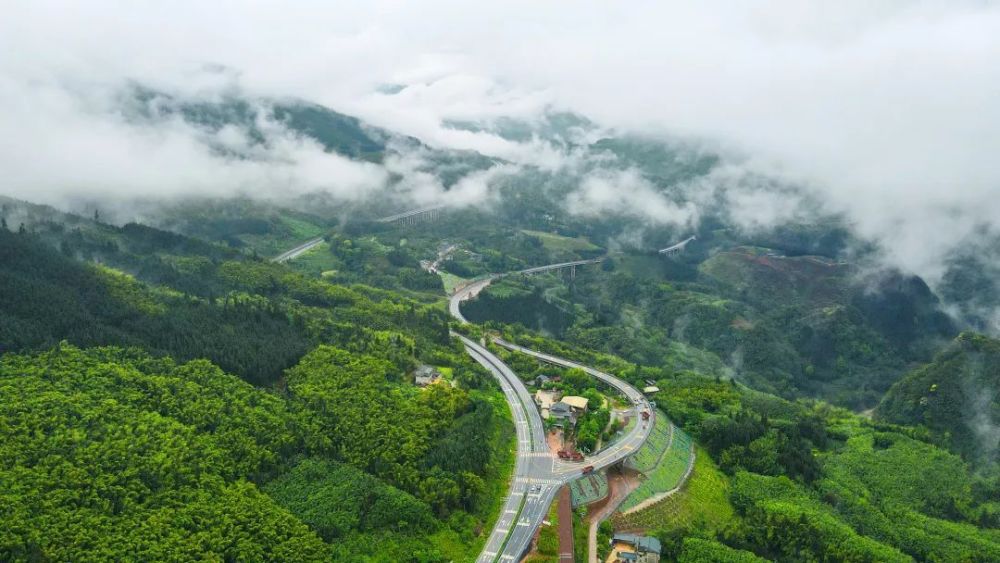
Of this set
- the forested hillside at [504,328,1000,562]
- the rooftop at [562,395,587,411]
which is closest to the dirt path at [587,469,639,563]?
the forested hillside at [504,328,1000,562]

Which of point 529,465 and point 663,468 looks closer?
point 529,465

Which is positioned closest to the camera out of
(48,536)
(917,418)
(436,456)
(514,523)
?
(48,536)

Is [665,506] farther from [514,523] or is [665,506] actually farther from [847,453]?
[847,453]

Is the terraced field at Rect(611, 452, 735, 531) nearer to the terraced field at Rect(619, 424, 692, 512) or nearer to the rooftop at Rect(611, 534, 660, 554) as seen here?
the terraced field at Rect(619, 424, 692, 512)

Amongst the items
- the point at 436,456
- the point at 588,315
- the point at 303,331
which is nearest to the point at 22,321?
the point at 303,331

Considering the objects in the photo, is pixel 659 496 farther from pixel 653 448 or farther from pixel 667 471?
pixel 653 448

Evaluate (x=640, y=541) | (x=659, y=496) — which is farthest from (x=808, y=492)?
(x=640, y=541)
